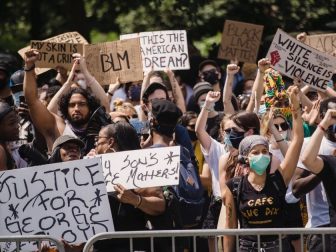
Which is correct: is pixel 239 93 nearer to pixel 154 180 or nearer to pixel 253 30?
pixel 253 30

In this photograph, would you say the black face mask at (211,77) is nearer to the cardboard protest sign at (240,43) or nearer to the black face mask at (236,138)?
the cardboard protest sign at (240,43)

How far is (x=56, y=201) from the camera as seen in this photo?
9438mm

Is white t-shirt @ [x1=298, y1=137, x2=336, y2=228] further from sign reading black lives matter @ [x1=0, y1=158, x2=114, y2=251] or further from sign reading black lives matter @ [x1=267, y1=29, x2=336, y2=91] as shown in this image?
sign reading black lives matter @ [x1=0, y1=158, x2=114, y2=251]

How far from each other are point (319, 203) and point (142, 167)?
65.2 inches

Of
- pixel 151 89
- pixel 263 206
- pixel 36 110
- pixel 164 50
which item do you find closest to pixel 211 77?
pixel 164 50

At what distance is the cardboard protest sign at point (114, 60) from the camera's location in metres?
13.2

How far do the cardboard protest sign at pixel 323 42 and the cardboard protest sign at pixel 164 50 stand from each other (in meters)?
1.31

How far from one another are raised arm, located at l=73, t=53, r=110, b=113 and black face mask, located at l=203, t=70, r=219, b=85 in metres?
2.14

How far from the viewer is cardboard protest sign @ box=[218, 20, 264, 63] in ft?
47.2

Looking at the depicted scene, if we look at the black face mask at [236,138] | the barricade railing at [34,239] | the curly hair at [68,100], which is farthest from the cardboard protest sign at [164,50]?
the barricade railing at [34,239]

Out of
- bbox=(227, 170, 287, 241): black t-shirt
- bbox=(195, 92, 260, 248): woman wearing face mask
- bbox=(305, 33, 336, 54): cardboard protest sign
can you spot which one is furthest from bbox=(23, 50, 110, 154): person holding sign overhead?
bbox=(305, 33, 336, 54): cardboard protest sign

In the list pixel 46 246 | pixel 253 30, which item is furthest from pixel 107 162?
pixel 253 30

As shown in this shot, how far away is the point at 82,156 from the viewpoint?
34.5ft

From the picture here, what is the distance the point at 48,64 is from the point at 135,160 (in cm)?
369
